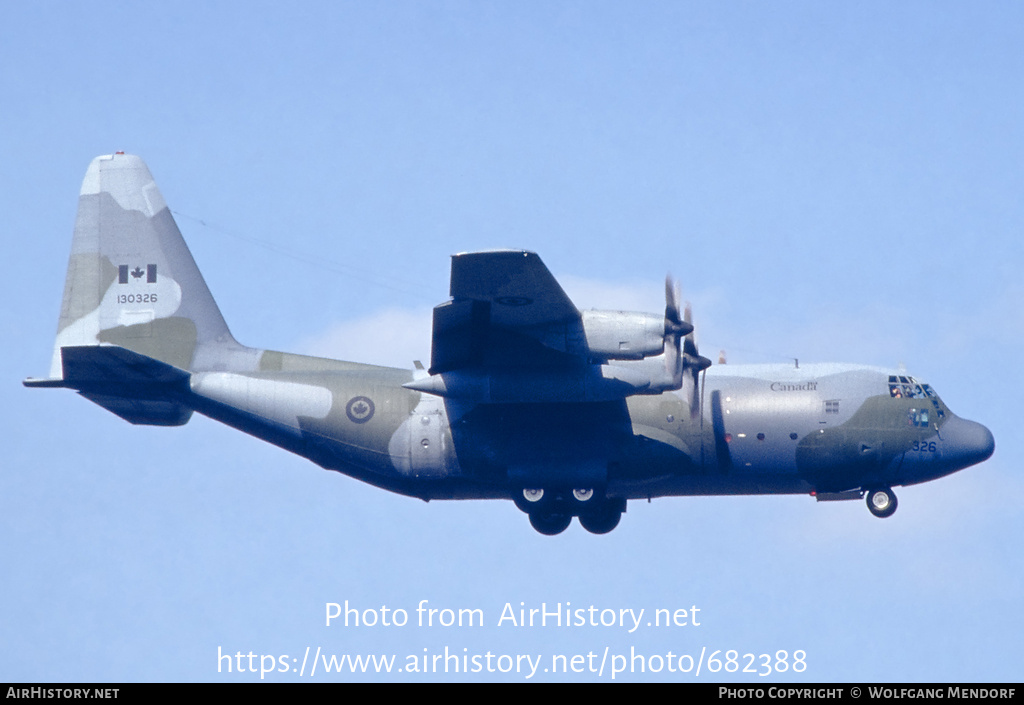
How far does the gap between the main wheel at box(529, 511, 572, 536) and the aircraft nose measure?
21.7ft

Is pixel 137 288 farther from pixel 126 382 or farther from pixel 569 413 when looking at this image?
pixel 569 413

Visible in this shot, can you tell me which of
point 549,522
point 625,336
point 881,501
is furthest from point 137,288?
point 881,501

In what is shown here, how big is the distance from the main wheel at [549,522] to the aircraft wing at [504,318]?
3109 millimetres

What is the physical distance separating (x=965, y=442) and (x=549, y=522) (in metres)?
7.25

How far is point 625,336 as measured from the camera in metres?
22.0

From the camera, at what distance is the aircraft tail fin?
2625 centimetres

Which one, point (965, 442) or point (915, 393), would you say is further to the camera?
point (915, 393)

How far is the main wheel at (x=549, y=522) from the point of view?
24.9 metres

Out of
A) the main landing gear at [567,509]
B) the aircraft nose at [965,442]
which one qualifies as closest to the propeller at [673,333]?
the main landing gear at [567,509]

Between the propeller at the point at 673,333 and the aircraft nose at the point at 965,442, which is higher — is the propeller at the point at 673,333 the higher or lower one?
the higher one

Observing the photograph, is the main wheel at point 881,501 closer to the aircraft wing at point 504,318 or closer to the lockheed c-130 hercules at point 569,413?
the lockheed c-130 hercules at point 569,413

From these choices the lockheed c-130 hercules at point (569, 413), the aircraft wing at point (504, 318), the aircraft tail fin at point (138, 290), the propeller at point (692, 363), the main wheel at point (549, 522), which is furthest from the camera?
the aircraft tail fin at point (138, 290)

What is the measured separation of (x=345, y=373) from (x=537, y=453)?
12.5ft
